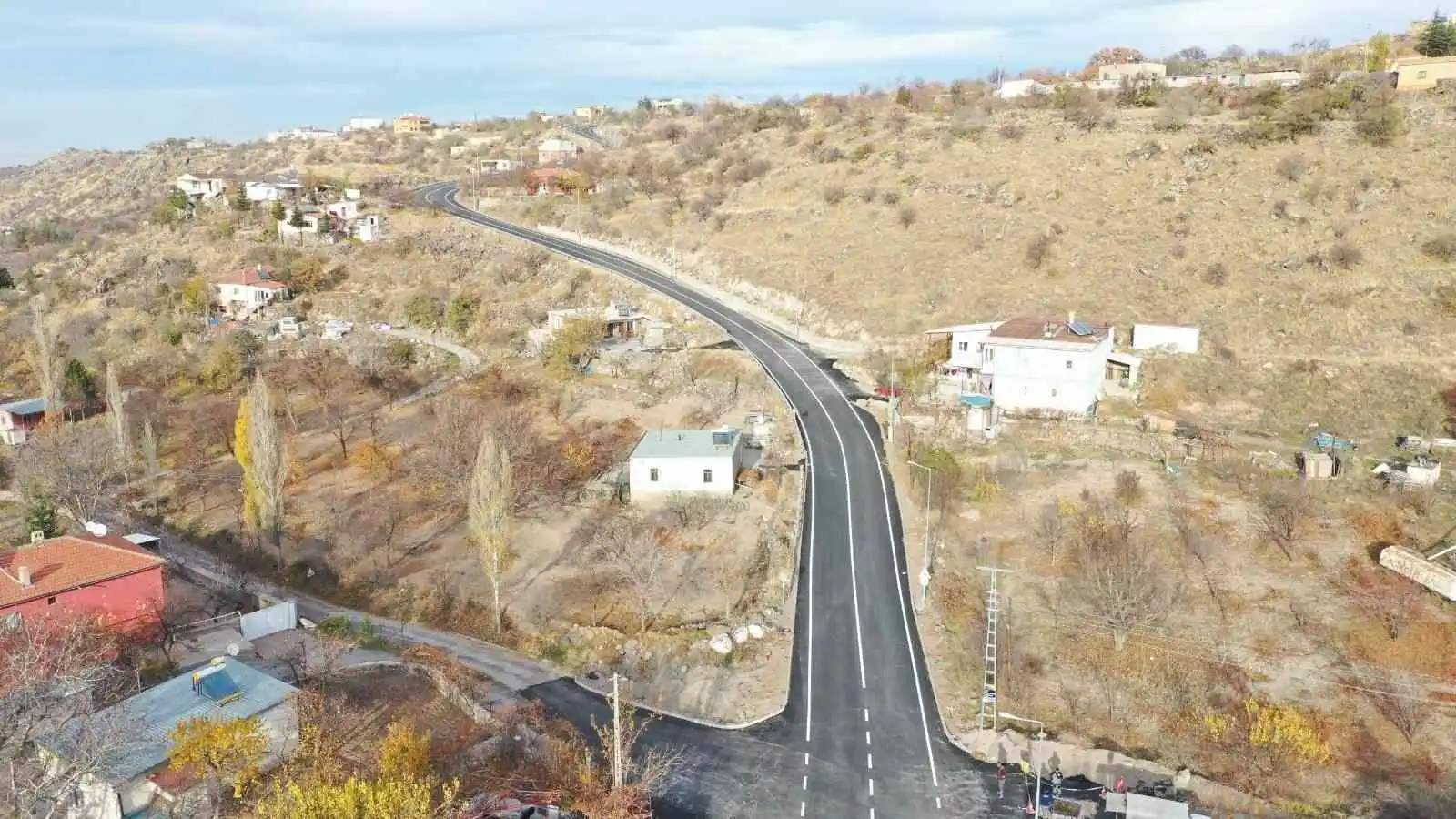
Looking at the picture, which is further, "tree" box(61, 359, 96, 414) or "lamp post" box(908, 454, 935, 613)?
"tree" box(61, 359, 96, 414)

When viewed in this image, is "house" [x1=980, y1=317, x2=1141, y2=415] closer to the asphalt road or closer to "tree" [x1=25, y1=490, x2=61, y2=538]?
the asphalt road

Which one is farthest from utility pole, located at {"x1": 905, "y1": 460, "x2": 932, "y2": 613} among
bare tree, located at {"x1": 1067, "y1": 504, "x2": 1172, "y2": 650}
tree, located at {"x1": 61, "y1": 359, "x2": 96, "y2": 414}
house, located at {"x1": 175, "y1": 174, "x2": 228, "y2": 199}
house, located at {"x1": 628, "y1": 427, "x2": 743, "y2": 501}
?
house, located at {"x1": 175, "y1": 174, "x2": 228, "y2": 199}

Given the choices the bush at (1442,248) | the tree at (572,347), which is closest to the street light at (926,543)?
the tree at (572,347)

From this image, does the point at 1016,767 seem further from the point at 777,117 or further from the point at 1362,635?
the point at 777,117

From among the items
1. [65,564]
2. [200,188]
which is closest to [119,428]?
[65,564]

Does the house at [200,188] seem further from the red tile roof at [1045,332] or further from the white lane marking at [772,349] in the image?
the red tile roof at [1045,332]
